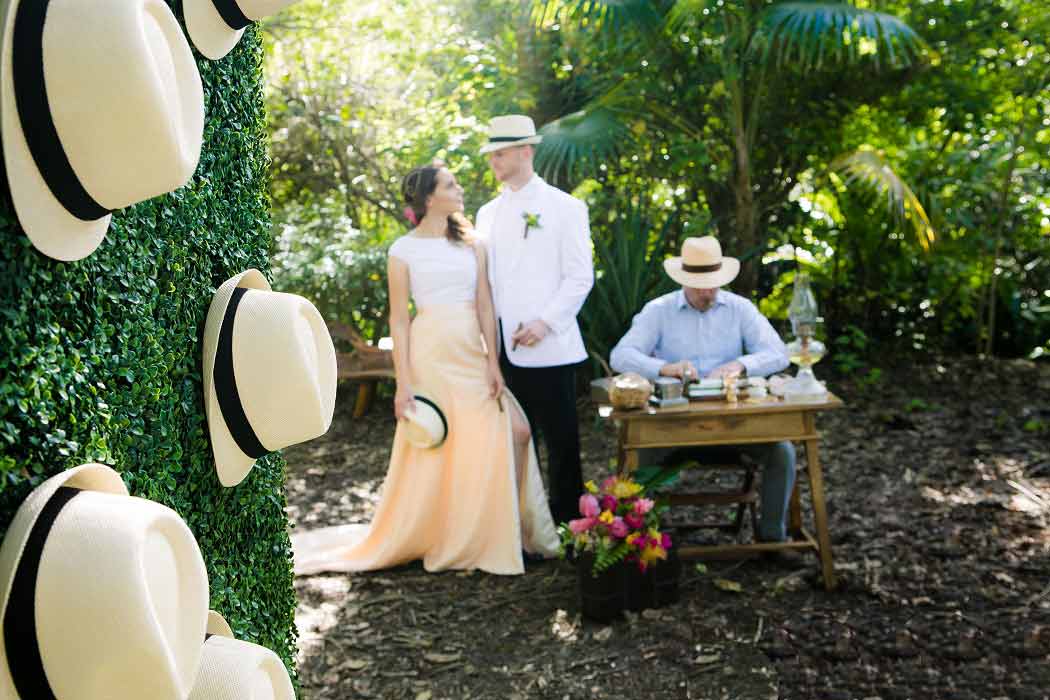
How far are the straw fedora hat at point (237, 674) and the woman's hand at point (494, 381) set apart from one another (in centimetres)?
336

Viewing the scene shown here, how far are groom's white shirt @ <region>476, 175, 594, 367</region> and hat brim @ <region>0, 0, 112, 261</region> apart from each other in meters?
3.69

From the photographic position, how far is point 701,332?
514cm

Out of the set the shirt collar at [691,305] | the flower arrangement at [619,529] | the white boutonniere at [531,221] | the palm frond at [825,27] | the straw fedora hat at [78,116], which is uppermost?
the straw fedora hat at [78,116]

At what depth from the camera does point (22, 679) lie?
4.11 feet

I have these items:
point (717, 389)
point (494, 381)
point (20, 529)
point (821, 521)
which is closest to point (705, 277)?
point (717, 389)

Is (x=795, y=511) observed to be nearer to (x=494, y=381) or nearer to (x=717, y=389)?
(x=717, y=389)

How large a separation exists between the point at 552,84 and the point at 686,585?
4.97 meters

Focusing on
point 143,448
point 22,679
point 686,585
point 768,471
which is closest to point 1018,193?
point 768,471

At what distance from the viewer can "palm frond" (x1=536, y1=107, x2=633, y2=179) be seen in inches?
284

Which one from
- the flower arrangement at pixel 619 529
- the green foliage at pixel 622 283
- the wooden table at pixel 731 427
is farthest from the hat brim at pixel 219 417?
the green foliage at pixel 622 283

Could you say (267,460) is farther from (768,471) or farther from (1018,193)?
(1018,193)

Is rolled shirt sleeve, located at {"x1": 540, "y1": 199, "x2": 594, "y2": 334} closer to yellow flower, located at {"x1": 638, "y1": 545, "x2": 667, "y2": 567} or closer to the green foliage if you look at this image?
yellow flower, located at {"x1": 638, "y1": 545, "x2": 667, "y2": 567}

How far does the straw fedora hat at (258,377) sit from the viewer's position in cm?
202

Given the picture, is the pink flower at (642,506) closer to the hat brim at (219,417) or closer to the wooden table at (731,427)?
the wooden table at (731,427)
